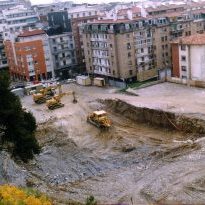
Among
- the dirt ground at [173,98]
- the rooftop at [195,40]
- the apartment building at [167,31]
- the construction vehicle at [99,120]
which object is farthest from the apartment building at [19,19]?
the construction vehicle at [99,120]

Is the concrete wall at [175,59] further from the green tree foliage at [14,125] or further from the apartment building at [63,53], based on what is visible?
the green tree foliage at [14,125]

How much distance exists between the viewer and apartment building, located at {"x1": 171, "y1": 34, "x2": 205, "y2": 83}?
2491 inches

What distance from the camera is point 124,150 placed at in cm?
4534

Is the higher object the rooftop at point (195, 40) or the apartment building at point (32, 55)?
the rooftop at point (195, 40)

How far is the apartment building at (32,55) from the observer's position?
83.7 metres

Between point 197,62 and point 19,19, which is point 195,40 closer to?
point 197,62

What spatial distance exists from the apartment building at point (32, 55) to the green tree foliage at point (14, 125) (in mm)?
48025

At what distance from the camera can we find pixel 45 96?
6669 cm

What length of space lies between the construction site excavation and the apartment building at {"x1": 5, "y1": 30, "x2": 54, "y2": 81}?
20.2 meters

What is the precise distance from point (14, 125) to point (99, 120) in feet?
56.7

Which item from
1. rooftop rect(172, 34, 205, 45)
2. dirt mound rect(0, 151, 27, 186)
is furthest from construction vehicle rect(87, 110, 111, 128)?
rooftop rect(172, 34, 205, 45)

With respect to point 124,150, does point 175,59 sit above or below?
above

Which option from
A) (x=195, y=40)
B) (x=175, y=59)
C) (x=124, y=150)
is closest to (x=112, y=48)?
(x=175, y=59)

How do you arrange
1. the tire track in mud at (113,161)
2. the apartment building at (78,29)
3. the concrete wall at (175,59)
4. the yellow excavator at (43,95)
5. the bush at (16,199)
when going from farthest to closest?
the apartment building at (78,29), the concrete wall at (175,59), the yellow excavator at (43,95), the tire track in mud at (113,161), the bush at (16,199)
